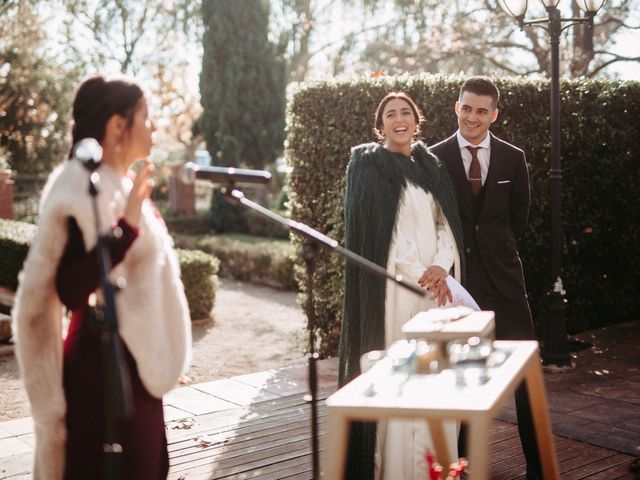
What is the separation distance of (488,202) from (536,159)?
2.99 meters

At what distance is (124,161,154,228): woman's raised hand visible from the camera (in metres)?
2.45

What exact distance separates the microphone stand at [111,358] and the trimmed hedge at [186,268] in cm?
728

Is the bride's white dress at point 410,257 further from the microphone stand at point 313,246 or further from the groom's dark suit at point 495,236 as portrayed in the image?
the microphone stand at point 313,246

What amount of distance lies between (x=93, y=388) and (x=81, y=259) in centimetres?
42

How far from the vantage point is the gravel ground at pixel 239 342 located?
7250 mm

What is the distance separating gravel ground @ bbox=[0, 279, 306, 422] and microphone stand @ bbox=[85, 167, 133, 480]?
13.0 ft

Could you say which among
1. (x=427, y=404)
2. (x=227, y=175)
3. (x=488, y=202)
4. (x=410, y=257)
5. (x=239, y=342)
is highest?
(x=227, y=175)

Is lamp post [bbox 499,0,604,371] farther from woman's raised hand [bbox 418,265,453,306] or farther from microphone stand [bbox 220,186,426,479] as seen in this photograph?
microphone stand [bbox 220,186,426,479]

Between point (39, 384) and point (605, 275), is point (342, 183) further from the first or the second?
point (39, 384)

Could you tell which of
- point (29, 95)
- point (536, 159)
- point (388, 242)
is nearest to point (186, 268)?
point (536, 159)

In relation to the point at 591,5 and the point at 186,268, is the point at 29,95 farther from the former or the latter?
the point at 591,5

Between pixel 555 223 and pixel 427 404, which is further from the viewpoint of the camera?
pixel 555 223

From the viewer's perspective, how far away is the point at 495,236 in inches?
175

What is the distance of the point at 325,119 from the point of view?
713 centimetres
